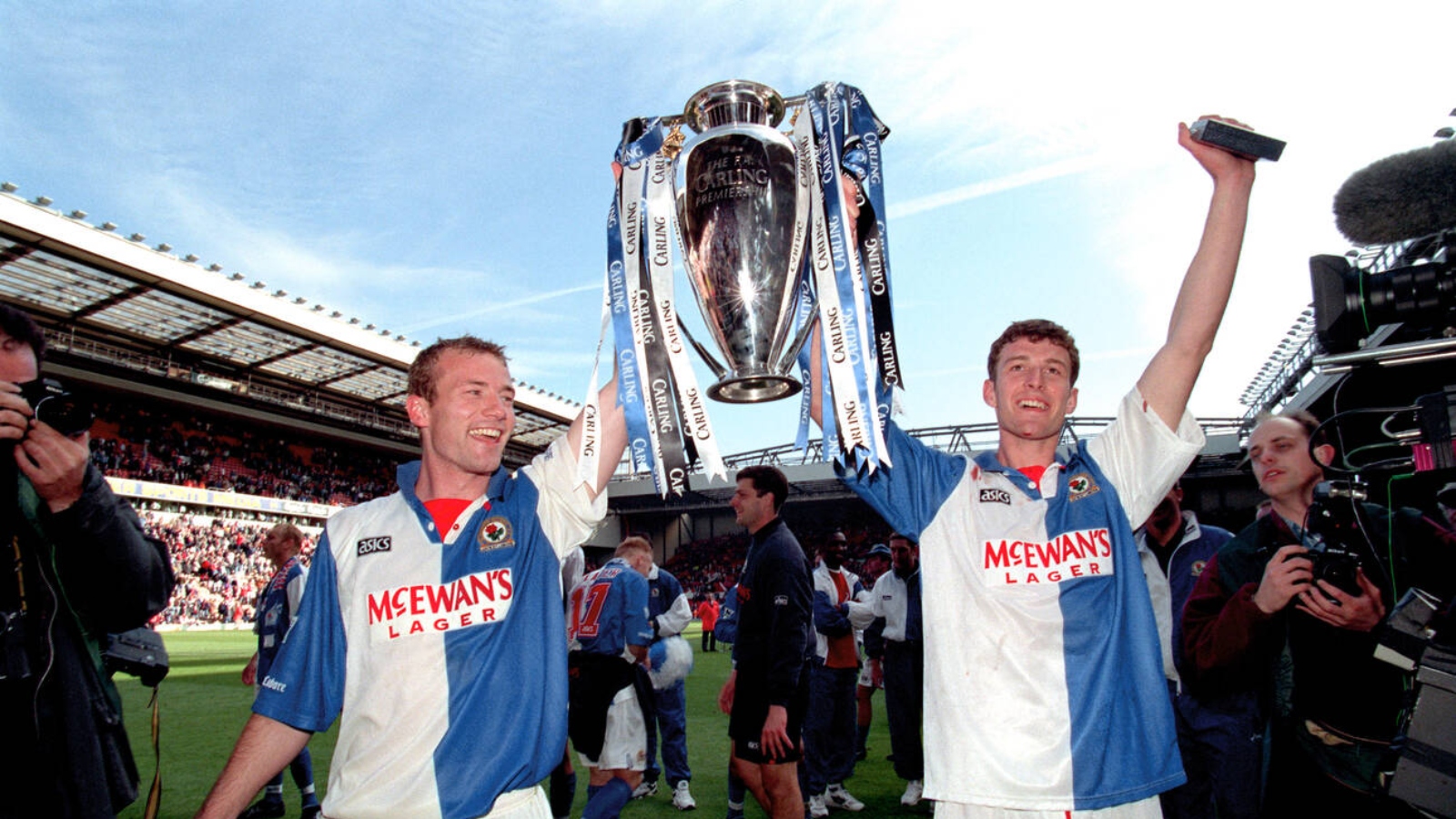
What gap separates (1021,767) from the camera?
1.98 meters

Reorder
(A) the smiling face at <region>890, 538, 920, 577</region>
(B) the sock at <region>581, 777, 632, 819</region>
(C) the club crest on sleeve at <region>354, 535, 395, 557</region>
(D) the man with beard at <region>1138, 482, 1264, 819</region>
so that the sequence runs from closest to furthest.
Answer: (C) the club crest on sleeve at <region>354, 535, 395, 557</region>
(D) the man with beard at <region>1138, 482, 1264, 819</region>
(B) the sock at <region>581, 777, 632, 819</region>
(A) the smiling face at <region>890, 538, 920, 577</region>

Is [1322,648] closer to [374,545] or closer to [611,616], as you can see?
[374,545]

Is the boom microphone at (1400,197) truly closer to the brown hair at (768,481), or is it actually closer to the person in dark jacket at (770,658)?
the person in dark jacket at (770,658)

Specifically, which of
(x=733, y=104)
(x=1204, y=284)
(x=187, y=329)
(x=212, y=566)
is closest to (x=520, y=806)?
(x=733, y=104)

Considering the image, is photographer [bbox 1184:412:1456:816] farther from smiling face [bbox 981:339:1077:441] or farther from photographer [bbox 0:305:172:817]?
photographer [bbox 0:305:172:817]

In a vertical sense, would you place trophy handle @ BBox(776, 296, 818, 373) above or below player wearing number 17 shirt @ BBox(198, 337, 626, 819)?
above

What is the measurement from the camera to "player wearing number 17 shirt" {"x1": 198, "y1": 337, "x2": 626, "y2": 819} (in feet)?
6.48

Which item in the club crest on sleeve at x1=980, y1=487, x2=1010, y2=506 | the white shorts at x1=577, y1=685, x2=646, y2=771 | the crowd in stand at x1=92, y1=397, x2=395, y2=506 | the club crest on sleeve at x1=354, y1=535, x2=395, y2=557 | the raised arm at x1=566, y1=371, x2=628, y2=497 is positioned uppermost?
the crowd in stand at x1=92, y1=397, x2=395, y2=506

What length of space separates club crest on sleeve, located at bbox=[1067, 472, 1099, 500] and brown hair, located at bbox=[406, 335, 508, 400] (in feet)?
5.11

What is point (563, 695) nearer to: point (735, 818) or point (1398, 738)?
point (1398, 738)

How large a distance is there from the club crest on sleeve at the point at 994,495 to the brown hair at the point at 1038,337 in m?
0.31

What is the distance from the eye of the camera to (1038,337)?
2250mm

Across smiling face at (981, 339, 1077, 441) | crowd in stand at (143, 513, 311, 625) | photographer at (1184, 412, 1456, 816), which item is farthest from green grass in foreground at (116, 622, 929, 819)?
crowd in stand at (143, 513, 311, 625)

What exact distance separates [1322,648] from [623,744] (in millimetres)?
3448
